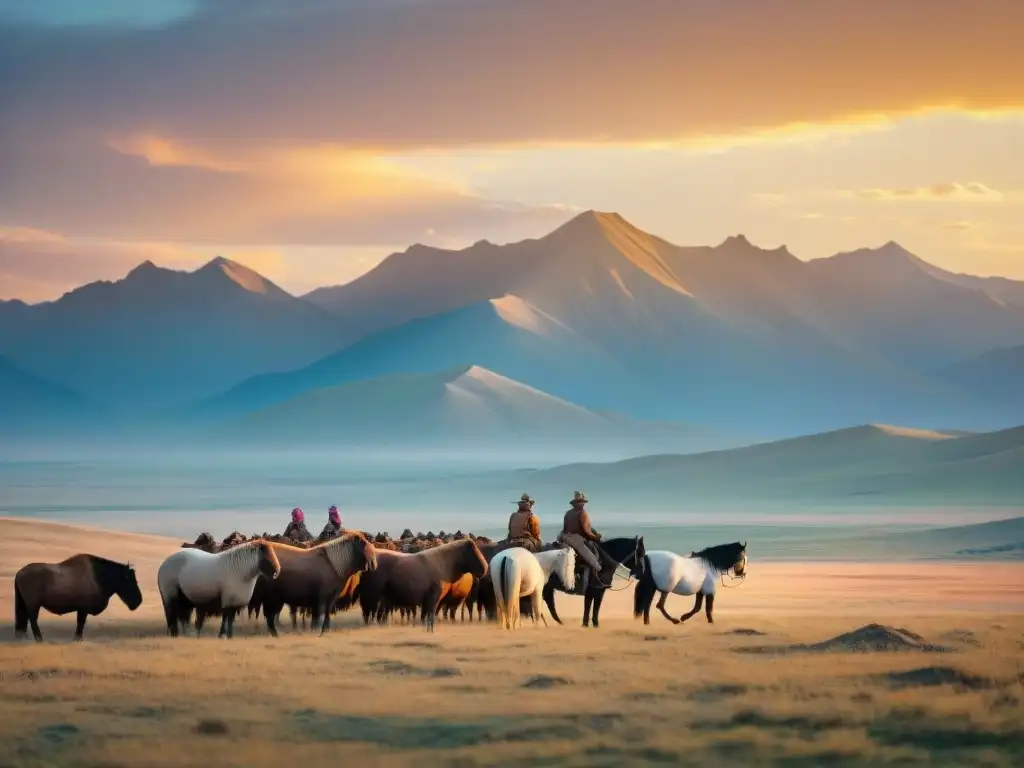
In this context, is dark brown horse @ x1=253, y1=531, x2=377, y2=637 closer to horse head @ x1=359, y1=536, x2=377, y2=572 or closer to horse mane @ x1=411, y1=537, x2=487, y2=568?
horse head @ x1=359, y1=536, x2=377, y2=572

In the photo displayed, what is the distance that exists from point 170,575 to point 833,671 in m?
9.01

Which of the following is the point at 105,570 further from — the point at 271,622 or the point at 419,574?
the point at 419,574

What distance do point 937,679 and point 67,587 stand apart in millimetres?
11126

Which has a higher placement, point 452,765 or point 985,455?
point 985,455

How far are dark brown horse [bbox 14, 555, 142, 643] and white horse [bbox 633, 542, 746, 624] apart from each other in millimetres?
→ 7356

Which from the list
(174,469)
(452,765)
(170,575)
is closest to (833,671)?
(452,765)

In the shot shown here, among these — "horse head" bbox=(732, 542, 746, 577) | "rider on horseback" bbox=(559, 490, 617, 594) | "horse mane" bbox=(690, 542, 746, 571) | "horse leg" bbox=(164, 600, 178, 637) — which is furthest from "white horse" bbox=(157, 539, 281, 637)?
"horse head" bbox=(732, 542, 746, 577)

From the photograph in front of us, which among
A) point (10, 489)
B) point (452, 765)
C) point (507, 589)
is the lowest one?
point (452, 765)

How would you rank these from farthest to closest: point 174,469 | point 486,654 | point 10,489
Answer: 1. point 174,469
2. point 10,489
3. point 486,654

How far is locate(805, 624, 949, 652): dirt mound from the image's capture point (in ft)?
73.6

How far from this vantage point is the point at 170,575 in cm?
2395

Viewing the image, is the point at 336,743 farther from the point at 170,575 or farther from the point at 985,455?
the point at 985,455

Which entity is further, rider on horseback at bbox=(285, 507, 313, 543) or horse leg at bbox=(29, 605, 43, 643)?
rider on horseback at bbox=(285, 507, 313, 543)

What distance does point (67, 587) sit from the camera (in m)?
23.5
